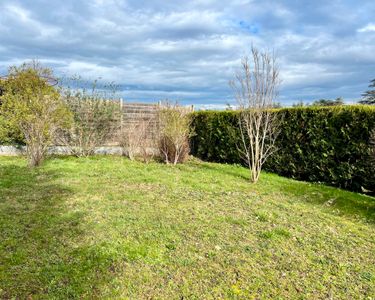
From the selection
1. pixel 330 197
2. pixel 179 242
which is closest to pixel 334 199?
pixel 330 197

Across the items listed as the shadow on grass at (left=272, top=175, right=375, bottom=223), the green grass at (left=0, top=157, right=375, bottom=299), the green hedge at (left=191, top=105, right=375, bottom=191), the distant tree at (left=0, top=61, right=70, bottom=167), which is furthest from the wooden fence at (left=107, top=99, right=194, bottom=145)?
the shadow on grass at (left=272, top=175, right=375, bottom=223)

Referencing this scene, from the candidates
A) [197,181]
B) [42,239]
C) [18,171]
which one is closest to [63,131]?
[18,171]

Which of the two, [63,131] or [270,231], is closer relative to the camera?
[270,231]

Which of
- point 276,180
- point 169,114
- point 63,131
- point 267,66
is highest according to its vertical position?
point 267,66

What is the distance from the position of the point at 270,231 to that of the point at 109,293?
2195mm

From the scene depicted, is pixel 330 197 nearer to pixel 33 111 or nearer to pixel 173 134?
pixel 173 134

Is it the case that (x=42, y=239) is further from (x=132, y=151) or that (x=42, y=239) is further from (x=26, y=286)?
(x=132, y=151)

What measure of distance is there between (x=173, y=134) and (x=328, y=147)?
4.14 m

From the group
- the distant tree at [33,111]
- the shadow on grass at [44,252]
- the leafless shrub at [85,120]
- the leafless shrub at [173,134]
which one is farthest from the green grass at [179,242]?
the leafless shrub at [85,120]

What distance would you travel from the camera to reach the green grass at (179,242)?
9.30ft

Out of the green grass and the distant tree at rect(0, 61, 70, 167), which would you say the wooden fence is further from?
the green grass

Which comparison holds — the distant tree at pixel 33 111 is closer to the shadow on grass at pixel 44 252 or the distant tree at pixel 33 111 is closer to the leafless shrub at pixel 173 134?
the leafless shrub at pixel 173 134

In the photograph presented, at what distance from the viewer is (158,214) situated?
15.0 feet

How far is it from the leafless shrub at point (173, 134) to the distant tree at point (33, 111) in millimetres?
2885
